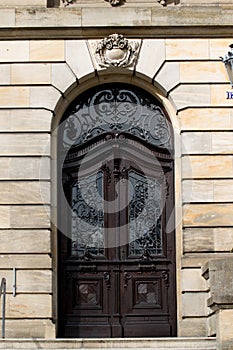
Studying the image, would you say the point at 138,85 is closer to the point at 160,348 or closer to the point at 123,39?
the point at 123,39

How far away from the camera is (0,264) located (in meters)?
15.6

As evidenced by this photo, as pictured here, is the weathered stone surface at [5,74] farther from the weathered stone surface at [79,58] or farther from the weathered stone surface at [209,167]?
the weathered stone surface at [209,167]

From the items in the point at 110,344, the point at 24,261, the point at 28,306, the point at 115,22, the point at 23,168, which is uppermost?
the point at 115,22

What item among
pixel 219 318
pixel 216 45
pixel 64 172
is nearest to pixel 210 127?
pixel 216 45

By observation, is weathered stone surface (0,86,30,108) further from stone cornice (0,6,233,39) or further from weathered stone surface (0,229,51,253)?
weathered stone surface (0,229,51,253)

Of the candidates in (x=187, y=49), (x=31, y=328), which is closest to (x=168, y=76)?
(x=187, y=49)

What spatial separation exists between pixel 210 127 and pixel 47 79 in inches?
115

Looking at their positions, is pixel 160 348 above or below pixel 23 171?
below

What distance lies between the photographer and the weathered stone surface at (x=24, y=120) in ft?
52.9

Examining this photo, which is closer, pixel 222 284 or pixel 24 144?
pixel 222 284

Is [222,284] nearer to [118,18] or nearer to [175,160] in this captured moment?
[175,160]

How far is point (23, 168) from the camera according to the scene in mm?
15961

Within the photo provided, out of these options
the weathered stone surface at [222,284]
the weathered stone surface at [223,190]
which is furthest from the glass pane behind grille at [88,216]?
the weathered stone surface at [222,284]

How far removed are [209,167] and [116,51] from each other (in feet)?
8.42
